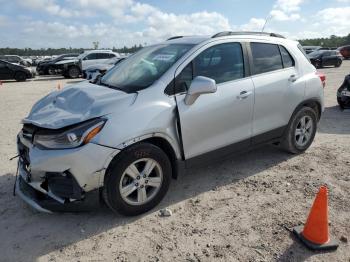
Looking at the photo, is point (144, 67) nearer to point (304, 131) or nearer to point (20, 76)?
point (304, 131)

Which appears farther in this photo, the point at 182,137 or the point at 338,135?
the point at 338,135

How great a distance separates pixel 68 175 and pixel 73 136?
38 cm

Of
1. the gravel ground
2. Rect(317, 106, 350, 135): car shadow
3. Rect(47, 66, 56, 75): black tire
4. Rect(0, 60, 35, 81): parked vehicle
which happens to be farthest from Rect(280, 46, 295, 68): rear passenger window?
Rect(47, 66, 56, 75): black tire

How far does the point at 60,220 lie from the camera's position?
11.9 feet

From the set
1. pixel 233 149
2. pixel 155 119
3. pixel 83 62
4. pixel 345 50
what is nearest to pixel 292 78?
pixel 233 149

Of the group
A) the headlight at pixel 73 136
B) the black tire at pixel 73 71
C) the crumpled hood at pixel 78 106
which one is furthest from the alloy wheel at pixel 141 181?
the black tire at pixel 73 71

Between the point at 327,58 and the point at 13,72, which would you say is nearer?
the point at 13,72

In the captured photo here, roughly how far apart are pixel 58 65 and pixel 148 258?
75.0ft

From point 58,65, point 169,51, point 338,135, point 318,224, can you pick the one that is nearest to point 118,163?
point 169,51

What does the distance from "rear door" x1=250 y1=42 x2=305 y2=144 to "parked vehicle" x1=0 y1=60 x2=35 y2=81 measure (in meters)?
18.4

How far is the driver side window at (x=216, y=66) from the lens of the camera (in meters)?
3.83

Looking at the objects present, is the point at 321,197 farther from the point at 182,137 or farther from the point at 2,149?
the point at 2,149

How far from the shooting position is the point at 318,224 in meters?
3.02

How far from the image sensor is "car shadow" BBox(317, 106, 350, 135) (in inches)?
273
